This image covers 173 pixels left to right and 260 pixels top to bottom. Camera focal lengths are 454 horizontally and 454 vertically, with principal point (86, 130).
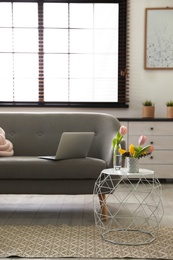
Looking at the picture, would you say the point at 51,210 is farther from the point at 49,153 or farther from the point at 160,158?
the point at 160,158

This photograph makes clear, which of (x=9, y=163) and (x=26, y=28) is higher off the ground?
(x=26, y=28)

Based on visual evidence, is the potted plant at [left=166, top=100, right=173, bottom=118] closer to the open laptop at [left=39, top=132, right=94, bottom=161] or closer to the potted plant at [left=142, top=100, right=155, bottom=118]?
the potted plant at [left=142, top=100, right=155, bottom=118]

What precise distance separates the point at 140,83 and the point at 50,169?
2.36 meters

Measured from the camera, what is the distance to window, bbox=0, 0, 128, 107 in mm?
5336

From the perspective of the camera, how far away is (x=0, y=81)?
17.7 ft

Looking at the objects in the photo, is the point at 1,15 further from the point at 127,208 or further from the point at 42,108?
the point at 127,208

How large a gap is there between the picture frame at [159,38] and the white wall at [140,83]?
2.8 inches

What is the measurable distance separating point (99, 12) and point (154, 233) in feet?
10.4

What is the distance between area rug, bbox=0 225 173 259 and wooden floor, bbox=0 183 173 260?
8.7 inches

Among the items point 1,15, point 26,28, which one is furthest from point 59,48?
point 1,15

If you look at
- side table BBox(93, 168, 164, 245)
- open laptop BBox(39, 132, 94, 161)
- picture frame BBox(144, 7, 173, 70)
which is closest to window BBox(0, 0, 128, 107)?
picture frame BBox(144, 7, 173, 70)

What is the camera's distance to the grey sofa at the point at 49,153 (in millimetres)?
3420

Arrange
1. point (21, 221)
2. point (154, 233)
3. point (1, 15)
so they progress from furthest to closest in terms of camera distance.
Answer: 1. point (1, 15)
2. point (21, 221)
3. point (154, 233)

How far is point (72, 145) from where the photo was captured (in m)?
3.48
